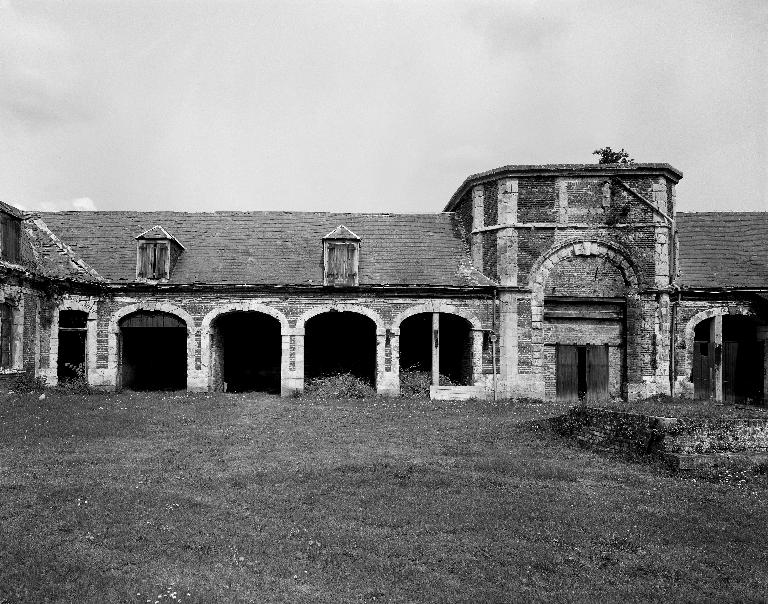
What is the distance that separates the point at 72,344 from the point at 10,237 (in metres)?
5.46

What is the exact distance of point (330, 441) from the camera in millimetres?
12266

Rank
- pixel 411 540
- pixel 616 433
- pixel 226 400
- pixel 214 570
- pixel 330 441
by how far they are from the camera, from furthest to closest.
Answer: pixel 226 400
pixel 330 441
pixel 616 433
pixel 411 540
pixel 214 570

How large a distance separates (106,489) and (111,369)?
13.5 m

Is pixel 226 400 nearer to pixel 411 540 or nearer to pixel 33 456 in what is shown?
pixel 33 456

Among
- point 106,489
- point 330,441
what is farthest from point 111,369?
point 106,489

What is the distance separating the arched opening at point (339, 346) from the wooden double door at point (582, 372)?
276 inches

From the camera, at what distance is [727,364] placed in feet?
70.9

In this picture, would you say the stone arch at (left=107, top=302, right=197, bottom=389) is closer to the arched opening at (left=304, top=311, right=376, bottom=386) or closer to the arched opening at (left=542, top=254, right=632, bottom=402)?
the arched opening at (left=304, top=311, right=376, bottom=386)

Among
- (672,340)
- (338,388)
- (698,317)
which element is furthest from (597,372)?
(338,388)

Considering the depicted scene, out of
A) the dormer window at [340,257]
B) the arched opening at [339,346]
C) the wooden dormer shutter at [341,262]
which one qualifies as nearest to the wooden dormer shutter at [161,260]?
the dormer window at [340,257]

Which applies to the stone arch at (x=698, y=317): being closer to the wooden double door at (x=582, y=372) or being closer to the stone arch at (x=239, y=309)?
the wooden double door at (x=582, y=372)

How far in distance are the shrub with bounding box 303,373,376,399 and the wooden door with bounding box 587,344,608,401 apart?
24.2 ft

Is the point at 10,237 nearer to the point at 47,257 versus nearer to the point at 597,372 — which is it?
the point at 47,257

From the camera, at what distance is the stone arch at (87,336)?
19375 millimetres
